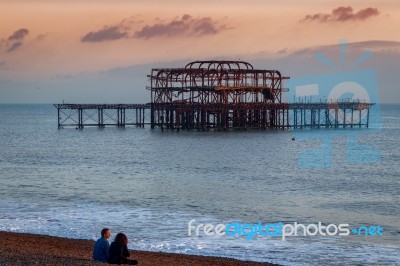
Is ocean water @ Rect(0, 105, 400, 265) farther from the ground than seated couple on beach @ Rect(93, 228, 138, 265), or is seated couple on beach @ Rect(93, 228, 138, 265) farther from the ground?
seated couple on beach @ Rect(93, 228, 138, 265)

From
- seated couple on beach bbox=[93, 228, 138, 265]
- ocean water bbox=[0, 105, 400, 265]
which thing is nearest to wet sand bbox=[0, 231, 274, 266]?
seated couple on beach bbox=[93, 228, 138, 265]

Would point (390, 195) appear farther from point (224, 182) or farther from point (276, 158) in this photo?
point (276, 158)

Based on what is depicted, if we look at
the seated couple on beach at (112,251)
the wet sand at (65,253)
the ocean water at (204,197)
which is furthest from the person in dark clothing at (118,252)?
the ocean water at (204,197)

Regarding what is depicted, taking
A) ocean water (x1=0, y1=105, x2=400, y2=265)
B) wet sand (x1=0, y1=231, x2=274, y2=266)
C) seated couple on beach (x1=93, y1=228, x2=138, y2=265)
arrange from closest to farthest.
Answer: seated couple on beach (x1=93, y1=228, x2=138, y2=265)
wet sand (x1=0, y1=231, x2=274, y2=266)
ocean water (x1=0, y1=105, x2=400, y2=265)

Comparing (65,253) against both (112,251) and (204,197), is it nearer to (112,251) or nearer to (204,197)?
(112,251)

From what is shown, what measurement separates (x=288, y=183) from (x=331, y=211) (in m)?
10.6

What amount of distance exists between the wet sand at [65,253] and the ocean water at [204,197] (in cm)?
124

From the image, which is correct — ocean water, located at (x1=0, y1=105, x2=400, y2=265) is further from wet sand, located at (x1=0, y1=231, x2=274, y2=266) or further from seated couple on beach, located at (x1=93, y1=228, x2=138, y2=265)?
seated couple on beach, located at (x1=93, y1=228, x2=138, y2=265)

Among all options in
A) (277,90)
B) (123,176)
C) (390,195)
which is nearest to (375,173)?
(390,195)

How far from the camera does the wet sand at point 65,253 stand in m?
A: 17.2

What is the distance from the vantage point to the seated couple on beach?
1680 cm

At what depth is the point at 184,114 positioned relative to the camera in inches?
3371

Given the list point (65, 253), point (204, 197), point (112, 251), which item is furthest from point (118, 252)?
point (204, 197)

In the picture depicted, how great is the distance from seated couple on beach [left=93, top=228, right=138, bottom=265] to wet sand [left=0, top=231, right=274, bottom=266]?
444 mm
